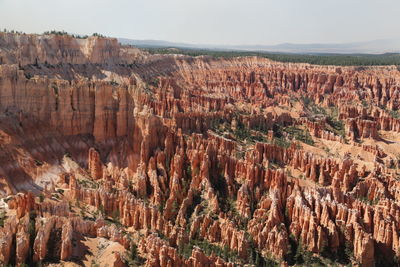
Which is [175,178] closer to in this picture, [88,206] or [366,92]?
[88,206]

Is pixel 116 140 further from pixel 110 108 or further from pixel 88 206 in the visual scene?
pixel 88 206

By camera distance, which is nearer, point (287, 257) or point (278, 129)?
point (287, 257)

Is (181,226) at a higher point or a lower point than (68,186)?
lower

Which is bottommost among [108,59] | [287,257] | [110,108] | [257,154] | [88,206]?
[287,257]

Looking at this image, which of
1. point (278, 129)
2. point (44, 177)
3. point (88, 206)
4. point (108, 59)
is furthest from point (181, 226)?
point (108, 59)

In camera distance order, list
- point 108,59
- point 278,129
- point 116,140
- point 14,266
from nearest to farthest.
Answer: point 14,266 < point 116,140 < point 278,129 < point 108,59

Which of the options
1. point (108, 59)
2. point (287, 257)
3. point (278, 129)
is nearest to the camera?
point (287, 257)

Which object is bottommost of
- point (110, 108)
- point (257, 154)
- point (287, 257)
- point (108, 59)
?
point (287, 257)

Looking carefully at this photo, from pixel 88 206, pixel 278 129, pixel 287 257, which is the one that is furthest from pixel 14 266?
pixel 278 129

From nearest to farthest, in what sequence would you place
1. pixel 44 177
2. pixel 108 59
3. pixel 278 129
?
pixel 44 177 < pixel 278 129 < pixel 108 59
